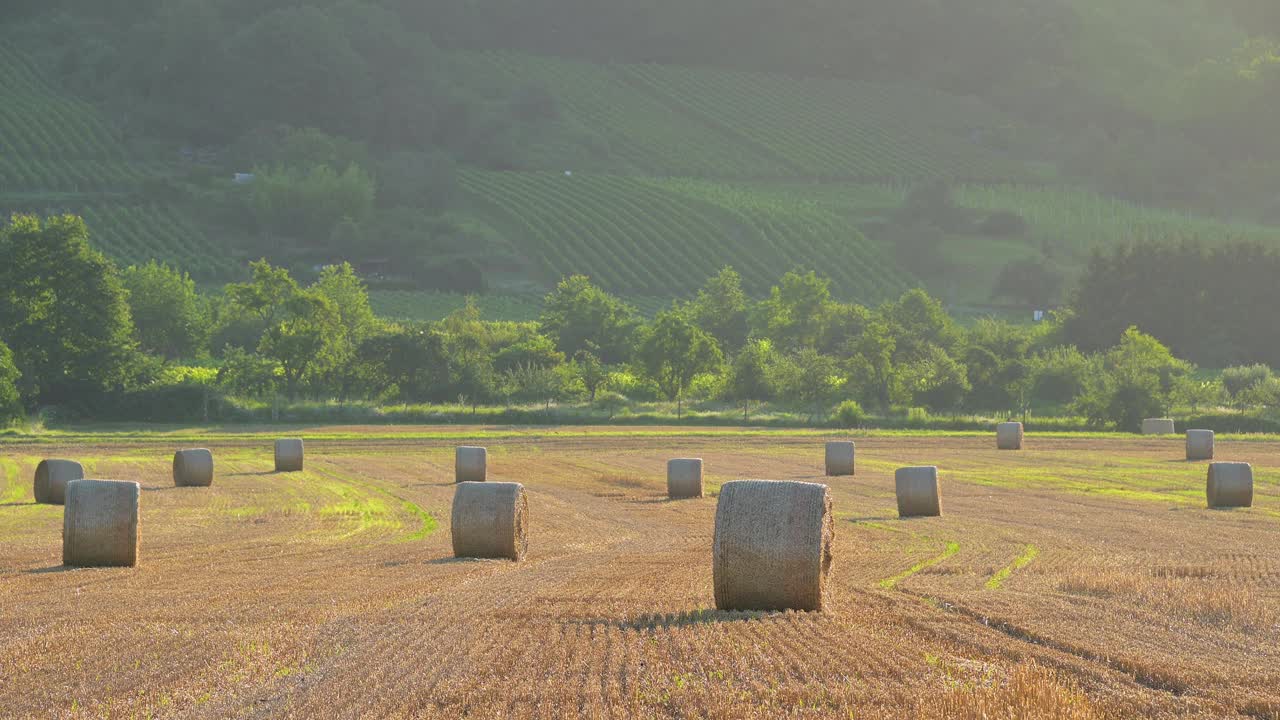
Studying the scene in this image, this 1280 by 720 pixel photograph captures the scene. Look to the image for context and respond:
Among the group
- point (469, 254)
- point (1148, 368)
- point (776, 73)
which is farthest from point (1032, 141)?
point (1148, 368)

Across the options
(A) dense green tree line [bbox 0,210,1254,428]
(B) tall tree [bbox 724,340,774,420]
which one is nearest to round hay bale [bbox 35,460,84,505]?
(A) dense green tree line [bbox 0,210,1254,428]

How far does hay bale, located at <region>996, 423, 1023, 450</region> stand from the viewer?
5050 centimetres

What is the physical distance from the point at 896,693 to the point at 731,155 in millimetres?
153194

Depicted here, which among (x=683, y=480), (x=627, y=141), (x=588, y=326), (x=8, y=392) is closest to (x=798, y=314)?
(x=588, y=326)

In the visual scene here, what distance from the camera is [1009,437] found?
166ft

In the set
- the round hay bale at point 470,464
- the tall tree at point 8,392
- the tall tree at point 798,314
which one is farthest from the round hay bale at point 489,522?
the tall tree at point 798,314

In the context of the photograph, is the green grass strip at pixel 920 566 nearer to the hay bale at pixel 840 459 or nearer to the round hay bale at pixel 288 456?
the hay bale at pixel 840 459

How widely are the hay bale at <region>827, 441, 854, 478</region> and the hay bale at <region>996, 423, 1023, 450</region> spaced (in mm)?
13592

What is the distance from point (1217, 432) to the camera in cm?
6331

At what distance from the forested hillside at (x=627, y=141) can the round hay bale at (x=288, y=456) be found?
72622 mm

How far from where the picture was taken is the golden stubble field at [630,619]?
10.4m

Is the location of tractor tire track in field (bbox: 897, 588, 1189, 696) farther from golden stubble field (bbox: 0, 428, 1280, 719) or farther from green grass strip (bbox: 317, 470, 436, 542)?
green grass strip (bbox: 317, 470, 436, 542)

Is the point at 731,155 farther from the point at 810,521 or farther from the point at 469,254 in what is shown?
the point at 810,521

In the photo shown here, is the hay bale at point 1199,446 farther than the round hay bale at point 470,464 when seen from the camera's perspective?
Yes
